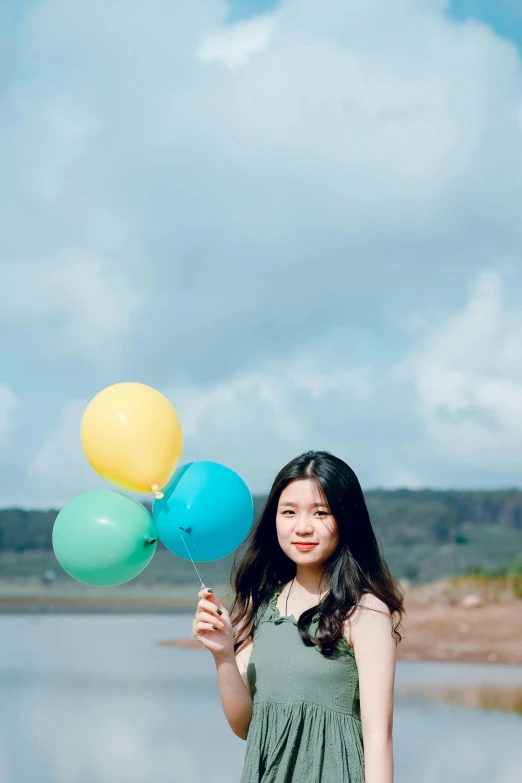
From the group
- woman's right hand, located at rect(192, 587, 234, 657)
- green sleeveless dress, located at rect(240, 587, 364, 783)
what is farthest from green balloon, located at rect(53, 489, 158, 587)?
green sleeveless dress, located at rect(240, 587, 364, 783)

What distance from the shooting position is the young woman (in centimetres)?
238

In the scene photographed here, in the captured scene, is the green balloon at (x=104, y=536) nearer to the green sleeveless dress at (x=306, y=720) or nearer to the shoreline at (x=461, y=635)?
the green sleeveless dress at (x=306, y=720)

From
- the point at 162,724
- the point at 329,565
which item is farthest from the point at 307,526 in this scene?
the point at 162,724

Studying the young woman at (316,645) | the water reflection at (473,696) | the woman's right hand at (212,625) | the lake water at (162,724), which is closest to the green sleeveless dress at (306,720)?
the young woman at (316,645)

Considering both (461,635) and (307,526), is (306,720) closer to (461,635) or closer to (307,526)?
(307,526)

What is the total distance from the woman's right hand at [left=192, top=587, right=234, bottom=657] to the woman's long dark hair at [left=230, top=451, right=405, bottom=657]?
0.59ft

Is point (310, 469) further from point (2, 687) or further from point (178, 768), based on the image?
point (2, 687)

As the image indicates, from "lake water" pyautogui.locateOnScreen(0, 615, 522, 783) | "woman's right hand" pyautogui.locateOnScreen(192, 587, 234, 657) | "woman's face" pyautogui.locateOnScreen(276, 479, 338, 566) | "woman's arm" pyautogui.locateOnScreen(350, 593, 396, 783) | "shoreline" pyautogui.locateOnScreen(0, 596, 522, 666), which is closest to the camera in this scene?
"woman's arm" pyautogui.locateOnScreen(350, 593, 396, 783)

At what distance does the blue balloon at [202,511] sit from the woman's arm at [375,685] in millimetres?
572

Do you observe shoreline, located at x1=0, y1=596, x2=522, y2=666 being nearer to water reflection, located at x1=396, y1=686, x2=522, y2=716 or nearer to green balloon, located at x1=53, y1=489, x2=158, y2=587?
water reflection, located at x1=396, y1=686, x2=522, y2=716

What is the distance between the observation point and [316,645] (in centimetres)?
246

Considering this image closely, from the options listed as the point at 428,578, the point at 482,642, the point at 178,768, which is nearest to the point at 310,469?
the point at 178,768

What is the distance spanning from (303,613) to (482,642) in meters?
17.5

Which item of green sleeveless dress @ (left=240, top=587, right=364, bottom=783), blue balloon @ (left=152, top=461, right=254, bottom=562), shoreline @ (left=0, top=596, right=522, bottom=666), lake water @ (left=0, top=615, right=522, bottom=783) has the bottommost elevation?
green sleeveless dress @ (left=240, top=587, right=364, bottom=783)
